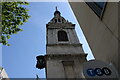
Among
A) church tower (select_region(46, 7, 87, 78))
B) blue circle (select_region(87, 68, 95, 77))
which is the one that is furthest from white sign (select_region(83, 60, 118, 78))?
church tower (select_region(46, 7, 87, 78))

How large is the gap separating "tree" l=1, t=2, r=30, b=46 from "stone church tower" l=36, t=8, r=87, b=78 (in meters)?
4.37

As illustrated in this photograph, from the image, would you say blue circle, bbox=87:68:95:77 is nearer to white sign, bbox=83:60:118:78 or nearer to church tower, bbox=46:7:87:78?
white sign, bbox=83:60:118:78

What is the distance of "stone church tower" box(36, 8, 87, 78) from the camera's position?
1225 cm

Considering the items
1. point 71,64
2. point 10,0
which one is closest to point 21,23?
point 10,0

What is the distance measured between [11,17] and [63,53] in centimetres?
636

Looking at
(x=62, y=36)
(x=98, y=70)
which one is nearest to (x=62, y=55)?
(x=62, y=36)

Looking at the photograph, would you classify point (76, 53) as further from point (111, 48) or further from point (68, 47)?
point (111, 48)

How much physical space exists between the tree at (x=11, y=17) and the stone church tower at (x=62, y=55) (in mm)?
4375

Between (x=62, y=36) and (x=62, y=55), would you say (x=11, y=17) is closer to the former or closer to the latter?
(x=62, y=55)

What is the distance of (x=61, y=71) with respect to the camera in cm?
1218

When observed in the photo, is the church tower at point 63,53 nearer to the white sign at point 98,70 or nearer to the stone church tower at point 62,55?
the stone church tower at point 62,55

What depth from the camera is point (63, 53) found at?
14.1 metres

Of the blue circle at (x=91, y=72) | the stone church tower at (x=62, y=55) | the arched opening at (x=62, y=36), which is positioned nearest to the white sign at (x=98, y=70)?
the blue circle at (x=91, y=72)

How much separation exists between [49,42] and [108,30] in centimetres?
1119
